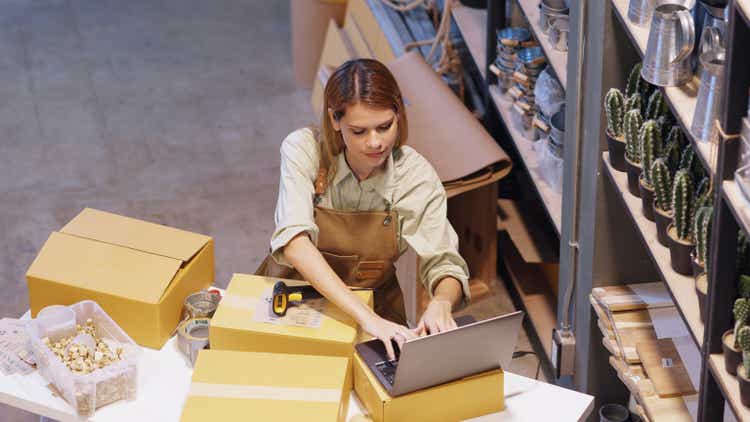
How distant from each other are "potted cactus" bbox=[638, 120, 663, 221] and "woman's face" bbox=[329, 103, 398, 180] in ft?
2.26

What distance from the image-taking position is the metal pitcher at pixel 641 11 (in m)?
3.23

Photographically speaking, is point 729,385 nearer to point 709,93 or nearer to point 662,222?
point 662,222

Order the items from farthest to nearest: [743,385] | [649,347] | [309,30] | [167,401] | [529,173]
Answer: [309,30] → [529,173] → [649,347] → [167,401] → [743,385]

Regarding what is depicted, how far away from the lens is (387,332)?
10.1 ft

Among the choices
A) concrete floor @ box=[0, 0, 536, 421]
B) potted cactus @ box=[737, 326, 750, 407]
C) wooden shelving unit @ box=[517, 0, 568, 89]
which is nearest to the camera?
potted cactus @ box=[737, 326, 750, 407]

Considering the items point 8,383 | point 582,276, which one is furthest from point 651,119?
point 8,383

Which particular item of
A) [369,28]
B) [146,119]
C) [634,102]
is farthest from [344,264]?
[146,119]

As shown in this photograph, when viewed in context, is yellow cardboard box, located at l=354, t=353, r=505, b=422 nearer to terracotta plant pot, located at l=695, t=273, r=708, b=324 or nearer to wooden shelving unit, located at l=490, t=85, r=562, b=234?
terracotta plant pot, located at l=695, t=273, r=708, b=324

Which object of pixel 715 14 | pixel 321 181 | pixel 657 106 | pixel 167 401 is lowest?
pixel 167 401

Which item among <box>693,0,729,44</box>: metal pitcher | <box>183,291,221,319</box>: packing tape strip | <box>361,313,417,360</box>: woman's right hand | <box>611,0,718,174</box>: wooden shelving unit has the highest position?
<box>693,0,729,44</box>: metal pitcher

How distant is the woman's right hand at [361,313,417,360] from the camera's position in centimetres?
304

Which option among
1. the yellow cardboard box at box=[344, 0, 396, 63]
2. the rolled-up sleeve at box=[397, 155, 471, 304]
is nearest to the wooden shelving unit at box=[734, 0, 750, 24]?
the rolled-up sleeve at box=[397, 155, 471, 304]

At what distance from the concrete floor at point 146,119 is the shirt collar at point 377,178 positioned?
56.2 inches

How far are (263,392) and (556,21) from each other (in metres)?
1.85
